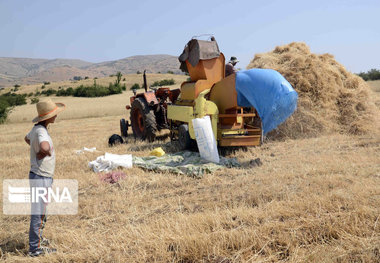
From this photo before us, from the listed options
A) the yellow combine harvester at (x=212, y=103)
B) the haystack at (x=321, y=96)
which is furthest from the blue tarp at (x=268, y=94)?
the haystack at (x=321, y=96)

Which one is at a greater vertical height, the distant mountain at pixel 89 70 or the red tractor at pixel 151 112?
the distant mountain at pixel 89 70

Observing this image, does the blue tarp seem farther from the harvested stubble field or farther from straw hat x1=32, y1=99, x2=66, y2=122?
straw hat x1=32, y1=99, x2=66, y2=122

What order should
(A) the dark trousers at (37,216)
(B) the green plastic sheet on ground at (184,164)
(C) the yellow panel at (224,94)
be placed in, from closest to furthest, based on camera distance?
(A) the dark trousers at (37,216)
(B) the green plastic sheet on ground at (184,164)
(C) the yellow panel at (224,94)

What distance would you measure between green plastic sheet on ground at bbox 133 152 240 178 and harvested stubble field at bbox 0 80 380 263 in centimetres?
21

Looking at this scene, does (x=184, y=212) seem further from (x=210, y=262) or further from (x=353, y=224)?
(x=353, y=224)

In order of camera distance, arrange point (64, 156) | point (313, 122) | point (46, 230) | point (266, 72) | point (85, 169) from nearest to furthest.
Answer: point (46, 230) < point (266, 72) < point (85, 169) < point (64, 156) < point (313, 122)

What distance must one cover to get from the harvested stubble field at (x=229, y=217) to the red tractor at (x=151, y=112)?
9.74 feet

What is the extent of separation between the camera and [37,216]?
3109 mm

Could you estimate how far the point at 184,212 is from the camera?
376 centimetres

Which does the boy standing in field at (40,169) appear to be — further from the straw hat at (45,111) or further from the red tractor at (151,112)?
the red tractor at (151,112)

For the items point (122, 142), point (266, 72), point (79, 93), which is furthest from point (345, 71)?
point (79, 93)

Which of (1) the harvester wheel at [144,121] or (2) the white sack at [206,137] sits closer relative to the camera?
(2) the white sack at [206,137]

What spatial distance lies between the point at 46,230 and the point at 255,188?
250 cm

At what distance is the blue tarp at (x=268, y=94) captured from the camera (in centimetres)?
553
